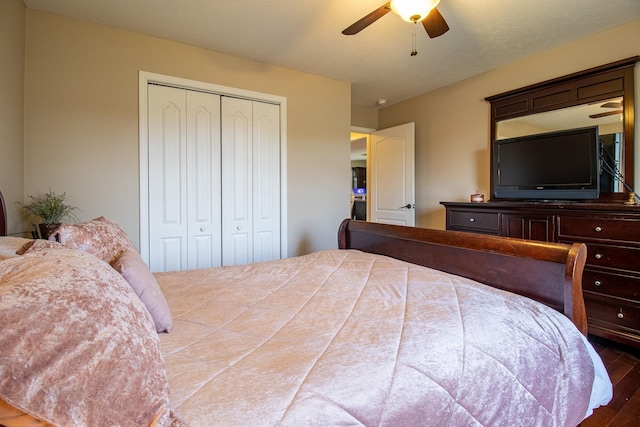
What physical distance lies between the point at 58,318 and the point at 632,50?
12.5ft

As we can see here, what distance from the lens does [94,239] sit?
1.28 meters

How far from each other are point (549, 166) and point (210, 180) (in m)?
3.18

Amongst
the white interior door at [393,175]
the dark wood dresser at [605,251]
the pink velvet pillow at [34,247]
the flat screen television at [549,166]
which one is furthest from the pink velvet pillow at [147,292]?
the white interior door at [393,175]

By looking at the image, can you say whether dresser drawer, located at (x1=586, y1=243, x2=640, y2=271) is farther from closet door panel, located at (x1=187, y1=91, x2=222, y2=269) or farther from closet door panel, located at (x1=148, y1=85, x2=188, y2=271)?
closet door panel, located at (x1=148, y1=85, x2=188, y2=271)

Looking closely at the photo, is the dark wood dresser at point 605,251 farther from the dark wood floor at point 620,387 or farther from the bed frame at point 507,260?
the bed frame at point 507,260

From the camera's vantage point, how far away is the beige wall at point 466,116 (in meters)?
2.70

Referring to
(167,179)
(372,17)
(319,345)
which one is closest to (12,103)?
(167,179)

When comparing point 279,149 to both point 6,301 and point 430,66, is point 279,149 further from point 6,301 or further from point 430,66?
point 6,301

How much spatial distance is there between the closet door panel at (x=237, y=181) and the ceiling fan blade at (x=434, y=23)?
1.90m

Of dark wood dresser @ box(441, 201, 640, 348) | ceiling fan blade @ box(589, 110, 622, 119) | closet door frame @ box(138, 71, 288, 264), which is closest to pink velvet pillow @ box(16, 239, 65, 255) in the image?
closet door frame @ box(138, 71, 288, 264)

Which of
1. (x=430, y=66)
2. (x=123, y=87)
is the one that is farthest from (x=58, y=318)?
(x=430, y=66)

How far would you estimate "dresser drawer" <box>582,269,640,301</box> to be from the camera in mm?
2146

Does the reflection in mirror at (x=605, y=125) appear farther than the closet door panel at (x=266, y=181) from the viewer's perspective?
No

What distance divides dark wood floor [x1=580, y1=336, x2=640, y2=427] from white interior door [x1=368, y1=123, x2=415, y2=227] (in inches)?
90.3
